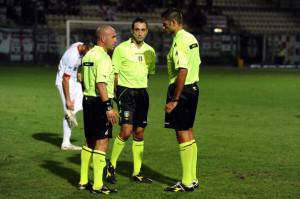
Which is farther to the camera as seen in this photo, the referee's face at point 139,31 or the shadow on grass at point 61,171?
the shadow on grass at point 61,171

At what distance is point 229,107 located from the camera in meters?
18.6

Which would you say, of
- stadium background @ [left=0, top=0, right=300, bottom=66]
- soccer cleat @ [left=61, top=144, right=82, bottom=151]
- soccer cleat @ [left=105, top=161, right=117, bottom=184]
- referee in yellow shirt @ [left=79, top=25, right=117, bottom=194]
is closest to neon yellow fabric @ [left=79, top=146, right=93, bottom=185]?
referee in yellow shirt @ [left=79, top=25, right=117, bottom=194]

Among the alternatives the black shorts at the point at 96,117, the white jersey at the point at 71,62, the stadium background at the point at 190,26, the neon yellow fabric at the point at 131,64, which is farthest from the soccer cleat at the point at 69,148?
the stadium background at the point at 190,26

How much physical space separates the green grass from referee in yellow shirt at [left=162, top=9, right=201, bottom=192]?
1.29 ft

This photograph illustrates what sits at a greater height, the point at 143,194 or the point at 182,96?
the point at 182,96

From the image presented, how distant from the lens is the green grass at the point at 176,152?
8.05 meters

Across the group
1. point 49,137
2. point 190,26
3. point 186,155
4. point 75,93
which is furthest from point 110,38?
point 190,26

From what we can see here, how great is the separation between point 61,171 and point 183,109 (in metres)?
2.34

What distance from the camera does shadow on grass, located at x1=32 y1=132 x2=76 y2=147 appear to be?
11.9m

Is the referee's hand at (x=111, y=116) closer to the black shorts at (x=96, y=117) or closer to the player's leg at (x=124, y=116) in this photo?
the black shorts at (x=96, y=117)

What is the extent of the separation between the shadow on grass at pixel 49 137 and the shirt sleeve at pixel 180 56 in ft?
15.2

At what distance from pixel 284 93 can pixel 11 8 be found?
24602mm

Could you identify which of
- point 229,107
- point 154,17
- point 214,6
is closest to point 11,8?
point 154,17

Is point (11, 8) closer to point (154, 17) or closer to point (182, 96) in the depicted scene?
point (154, 17)
